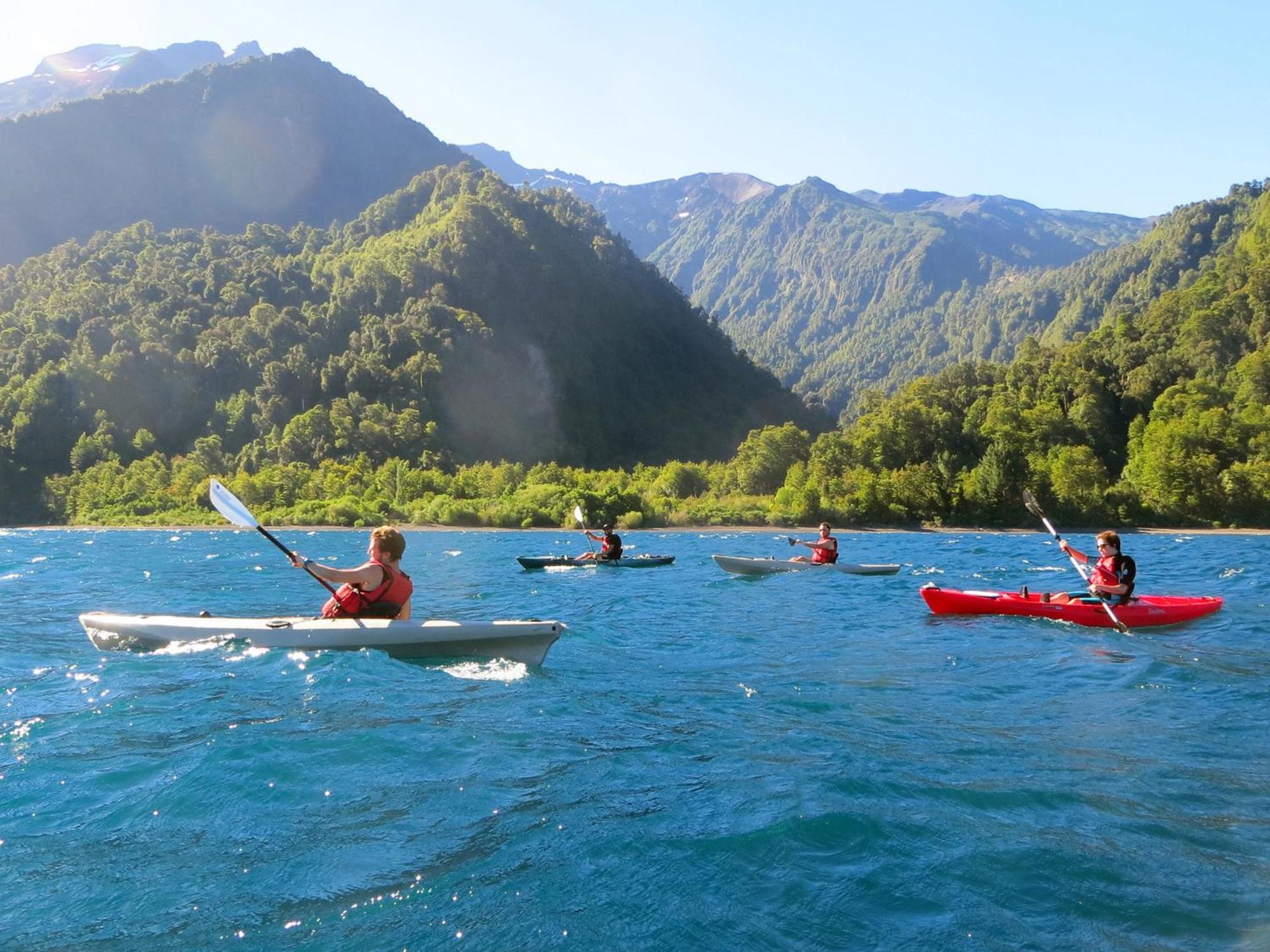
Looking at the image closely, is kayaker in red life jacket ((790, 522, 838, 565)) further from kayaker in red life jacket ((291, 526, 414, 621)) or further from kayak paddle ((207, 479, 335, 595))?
kayak paddle ((207, 479, 335, 595))

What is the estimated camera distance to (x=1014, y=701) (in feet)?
37.9

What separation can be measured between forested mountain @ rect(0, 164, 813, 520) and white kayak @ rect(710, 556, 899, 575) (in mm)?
88141

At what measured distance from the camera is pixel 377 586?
13047mm

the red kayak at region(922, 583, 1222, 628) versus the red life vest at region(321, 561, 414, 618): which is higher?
the red life vest at region(321, 561, 414, 618)

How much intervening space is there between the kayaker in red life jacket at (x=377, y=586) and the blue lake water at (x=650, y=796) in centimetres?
74

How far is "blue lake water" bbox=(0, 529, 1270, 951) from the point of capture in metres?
5.71

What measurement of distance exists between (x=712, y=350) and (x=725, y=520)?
10212 cm

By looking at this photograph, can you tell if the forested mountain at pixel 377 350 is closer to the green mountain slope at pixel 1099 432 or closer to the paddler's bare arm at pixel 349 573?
the green mountain slope at pixel 1099 432

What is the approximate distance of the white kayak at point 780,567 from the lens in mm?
30688

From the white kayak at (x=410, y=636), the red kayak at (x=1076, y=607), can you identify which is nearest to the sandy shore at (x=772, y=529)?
the red kayak at (x=1076, y=607)

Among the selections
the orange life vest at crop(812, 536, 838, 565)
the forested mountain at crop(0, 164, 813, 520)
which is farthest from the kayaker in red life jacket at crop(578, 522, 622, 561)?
the forested mountain at crop(0, 164, 813, 520)

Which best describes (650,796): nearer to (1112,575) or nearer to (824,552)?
(1112,575)

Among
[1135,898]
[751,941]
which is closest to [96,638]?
[751,941]

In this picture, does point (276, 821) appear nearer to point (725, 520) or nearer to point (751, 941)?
point (751, 941)
